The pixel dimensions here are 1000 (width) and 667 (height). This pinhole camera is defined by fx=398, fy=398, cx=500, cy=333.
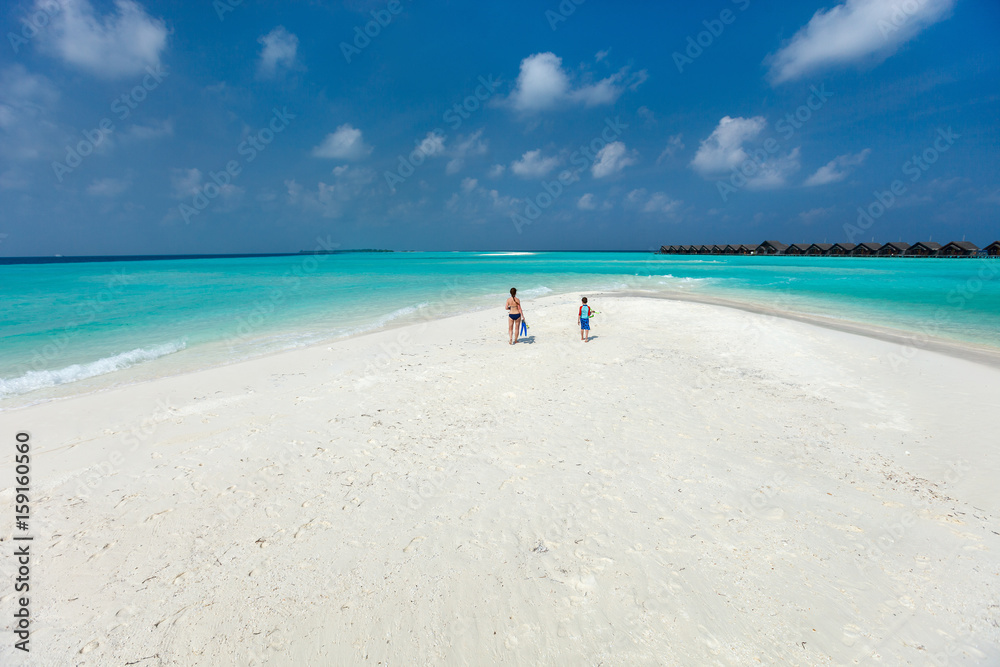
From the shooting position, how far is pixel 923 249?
Result: 9731cm

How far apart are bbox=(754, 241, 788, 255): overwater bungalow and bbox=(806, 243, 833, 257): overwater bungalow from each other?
28.6ft

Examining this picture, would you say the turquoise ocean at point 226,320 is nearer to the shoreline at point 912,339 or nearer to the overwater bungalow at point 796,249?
the shoreline at point 912,339

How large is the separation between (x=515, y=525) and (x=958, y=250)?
139 metres

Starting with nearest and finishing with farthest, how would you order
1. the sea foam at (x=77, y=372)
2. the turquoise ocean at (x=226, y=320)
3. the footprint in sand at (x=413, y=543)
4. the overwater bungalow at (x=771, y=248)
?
1. the footprint in sand at (x=413, y=543)
2. the sea foam at (x=77, y=372)
3. the turquoise ocean at (x=226, y=320)
4. the overwater bungalow at (x=771, y=248)

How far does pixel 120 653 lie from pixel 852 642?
229 inches

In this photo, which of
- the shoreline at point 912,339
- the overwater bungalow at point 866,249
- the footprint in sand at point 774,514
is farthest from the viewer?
the overwater bungalow at point 866,249

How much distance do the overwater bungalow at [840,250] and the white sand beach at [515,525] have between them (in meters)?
128

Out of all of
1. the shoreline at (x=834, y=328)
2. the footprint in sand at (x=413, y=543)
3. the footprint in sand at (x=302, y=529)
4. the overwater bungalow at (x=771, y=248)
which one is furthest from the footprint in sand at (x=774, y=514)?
the overwater bungalow at (x=771, y=248)

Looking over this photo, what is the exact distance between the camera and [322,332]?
628 inches

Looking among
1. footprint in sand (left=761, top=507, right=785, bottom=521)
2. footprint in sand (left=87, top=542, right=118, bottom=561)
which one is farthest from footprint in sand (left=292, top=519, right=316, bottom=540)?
footprint in sand (left=761, top=507, right=785, bottom=521)

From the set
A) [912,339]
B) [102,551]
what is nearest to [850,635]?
[102,551]

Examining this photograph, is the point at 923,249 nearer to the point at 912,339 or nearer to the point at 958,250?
the point at 958,250

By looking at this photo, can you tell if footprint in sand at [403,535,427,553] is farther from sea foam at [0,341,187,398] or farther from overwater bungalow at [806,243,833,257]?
overwater bungalow at [806,243,833,257]

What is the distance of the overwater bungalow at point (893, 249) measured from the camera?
100 metres
